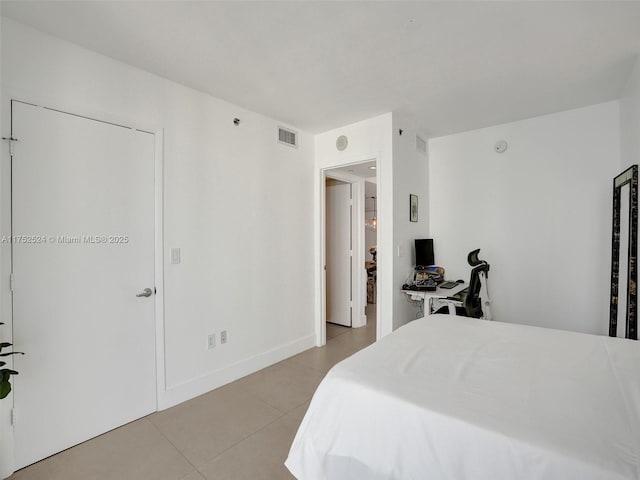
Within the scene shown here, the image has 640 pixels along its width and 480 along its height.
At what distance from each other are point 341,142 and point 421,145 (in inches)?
44.6

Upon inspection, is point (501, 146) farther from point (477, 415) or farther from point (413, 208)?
point (477, 415)

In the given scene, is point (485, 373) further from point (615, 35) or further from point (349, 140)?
point (349, 140)

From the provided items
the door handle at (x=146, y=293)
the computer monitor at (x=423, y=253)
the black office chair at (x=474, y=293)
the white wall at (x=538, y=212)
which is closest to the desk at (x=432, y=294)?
the black office chair at (x=474, y=293)

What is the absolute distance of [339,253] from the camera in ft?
15.9

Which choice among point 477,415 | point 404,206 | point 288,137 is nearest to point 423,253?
point 404,206

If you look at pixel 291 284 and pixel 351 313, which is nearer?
pixel 291 284

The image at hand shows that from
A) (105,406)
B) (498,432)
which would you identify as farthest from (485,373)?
(105,406)

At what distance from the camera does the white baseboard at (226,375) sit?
99.6 inches

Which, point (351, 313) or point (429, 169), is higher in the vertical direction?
point (429, 169)

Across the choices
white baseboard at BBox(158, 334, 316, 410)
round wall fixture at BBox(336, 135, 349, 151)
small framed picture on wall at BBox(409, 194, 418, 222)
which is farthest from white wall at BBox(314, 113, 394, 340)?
white baseboard at BBox(158, 334, 316, 410)

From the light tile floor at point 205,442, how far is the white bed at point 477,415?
31.9 inches

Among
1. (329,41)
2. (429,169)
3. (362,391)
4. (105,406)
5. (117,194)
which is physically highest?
(329,41)

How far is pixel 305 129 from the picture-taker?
3.71 meters

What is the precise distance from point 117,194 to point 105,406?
1.53m
